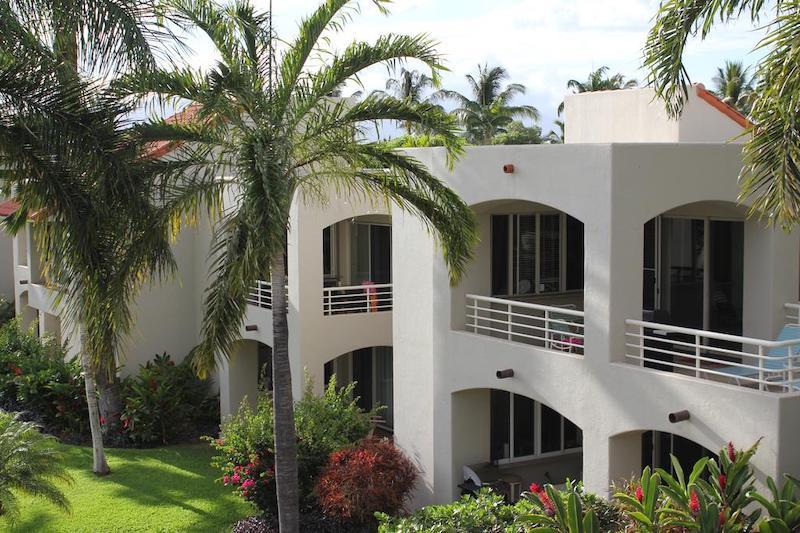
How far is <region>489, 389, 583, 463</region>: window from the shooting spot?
59.3 ft

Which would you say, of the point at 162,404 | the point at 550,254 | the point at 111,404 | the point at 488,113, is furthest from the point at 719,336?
the point at 488,113

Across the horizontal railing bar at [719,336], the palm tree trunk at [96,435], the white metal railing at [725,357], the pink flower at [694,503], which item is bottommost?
the palm tree trunk at [96,435]

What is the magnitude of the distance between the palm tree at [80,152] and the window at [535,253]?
286 inches

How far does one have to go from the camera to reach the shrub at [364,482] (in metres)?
16.1

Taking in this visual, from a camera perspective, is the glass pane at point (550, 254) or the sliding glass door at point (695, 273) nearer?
the sliding glass door at point (695, 273)

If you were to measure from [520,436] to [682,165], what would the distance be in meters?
6.34

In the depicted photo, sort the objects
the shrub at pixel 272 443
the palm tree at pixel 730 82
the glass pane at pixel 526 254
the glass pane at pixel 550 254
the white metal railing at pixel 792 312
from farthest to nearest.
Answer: the palm tree at pixel 730 82, the glass pane at pixel 550 254, the glass pane at pixel 526 254, the shrub at pixel 272 443, the white metal railing at pixel 792 312

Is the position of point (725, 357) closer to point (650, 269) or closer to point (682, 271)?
point (682, 271)

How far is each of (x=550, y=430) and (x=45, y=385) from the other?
1388 cm

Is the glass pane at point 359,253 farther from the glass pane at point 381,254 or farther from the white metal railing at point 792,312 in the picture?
the white metal railing at point 792,312

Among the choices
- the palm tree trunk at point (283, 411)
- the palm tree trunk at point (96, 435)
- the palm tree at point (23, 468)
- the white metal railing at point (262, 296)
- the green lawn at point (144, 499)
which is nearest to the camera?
the palm tree trunk at point (283, 411)

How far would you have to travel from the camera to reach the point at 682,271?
1756 cm

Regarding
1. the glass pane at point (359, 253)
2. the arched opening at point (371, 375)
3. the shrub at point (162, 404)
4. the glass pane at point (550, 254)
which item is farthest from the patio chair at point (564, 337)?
the shrub at point (162, 404)

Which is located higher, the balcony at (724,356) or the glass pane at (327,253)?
the glass pane at (327,253)
